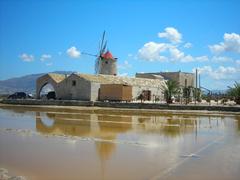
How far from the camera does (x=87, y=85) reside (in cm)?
3781

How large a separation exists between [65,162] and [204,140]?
5.97 meters

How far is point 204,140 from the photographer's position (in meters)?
12.9

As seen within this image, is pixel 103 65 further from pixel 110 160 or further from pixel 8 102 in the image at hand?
pixel 110 160

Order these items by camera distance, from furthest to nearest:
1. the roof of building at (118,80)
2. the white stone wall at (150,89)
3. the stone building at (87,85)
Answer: the white stone wall at (150,89) → the roof of building at (118,80) → the stone building at (87,85)

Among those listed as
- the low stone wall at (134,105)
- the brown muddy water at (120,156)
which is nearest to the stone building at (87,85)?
the low stone wall at (134,105)

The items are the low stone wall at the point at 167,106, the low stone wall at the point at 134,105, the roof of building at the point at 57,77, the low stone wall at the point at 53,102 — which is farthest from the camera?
the roof of building at the point at 57,77

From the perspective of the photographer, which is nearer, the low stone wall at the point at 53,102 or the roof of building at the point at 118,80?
the low stone wall at the point at 53,102

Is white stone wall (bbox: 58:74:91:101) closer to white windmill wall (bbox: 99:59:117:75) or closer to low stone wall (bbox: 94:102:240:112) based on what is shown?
low stone wall (bbox: 94:102:240:112)

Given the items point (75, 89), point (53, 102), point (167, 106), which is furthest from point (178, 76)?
point (167, 106)

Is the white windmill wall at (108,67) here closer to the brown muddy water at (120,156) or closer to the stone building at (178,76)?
the stone building at (178,76)

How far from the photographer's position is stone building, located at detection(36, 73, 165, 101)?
125 feet

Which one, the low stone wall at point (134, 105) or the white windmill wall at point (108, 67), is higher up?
the white windmill wall at point (108, 67)

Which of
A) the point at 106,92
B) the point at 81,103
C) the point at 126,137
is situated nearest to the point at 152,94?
the point at 106,92

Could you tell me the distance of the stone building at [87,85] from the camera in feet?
125
